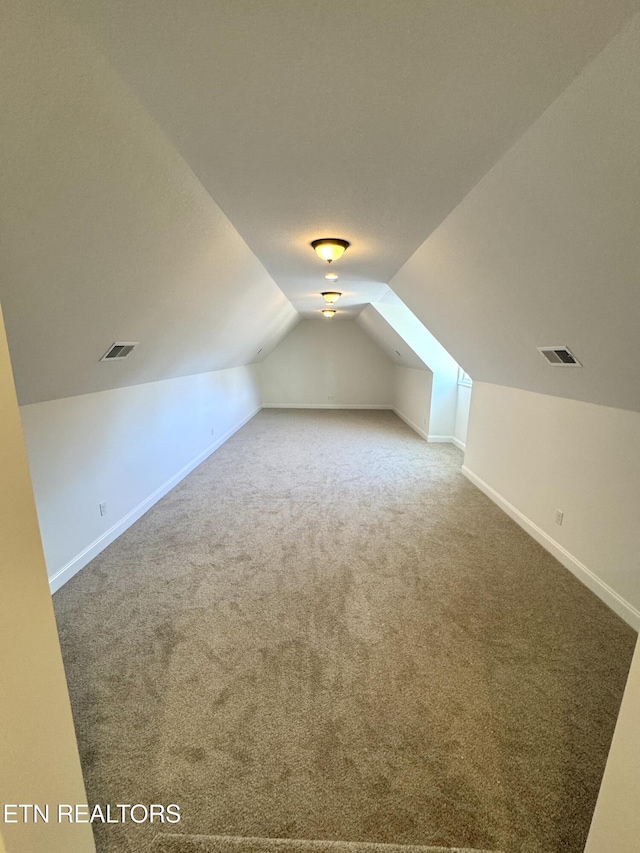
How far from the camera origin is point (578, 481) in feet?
8.36

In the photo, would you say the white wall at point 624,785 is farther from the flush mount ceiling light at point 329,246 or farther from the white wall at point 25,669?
the flush mount ceiling light at point 329,246

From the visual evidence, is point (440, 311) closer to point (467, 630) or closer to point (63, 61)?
point (467, 630)

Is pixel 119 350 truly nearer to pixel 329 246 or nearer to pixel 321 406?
pixel 329 246

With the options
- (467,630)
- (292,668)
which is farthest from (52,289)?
(467,630)

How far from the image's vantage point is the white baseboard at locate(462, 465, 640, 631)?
6.86ft

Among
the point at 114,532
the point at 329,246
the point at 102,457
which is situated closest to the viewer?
the point at 329,246

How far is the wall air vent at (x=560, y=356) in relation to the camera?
2193 millimetres

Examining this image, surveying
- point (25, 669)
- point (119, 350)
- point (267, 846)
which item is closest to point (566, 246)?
point (25, 669)

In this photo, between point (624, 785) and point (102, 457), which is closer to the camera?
point (624, 785)

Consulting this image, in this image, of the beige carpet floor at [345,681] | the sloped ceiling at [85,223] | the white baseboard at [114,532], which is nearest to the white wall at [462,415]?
the beige carpet floor at [345,681]

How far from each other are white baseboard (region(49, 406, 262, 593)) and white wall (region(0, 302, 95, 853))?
1.43 m

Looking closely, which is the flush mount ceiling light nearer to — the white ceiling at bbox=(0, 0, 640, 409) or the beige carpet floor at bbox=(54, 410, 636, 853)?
the white ceiling at bbox=(0, 0, 640, 409)

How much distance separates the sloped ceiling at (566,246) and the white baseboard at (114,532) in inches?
114

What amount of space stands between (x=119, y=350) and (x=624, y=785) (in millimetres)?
2892
